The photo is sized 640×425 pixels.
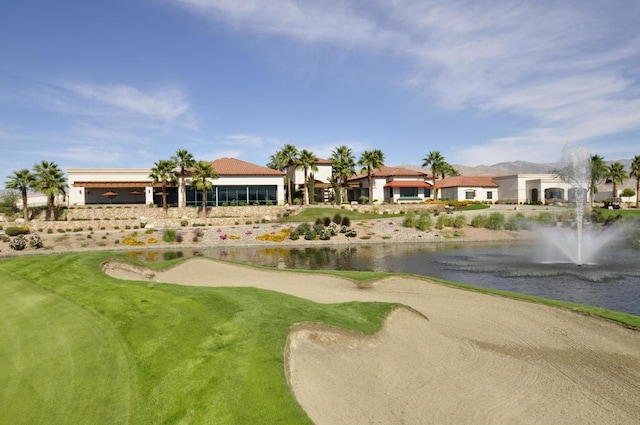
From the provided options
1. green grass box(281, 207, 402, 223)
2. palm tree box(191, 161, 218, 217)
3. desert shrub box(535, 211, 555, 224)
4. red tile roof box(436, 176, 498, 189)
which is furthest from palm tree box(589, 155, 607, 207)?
palm tree box(191, 161, 218, 217)

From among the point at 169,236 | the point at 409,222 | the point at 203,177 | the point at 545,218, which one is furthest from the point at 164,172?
the point at 545,218

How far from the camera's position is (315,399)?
7.86 meters

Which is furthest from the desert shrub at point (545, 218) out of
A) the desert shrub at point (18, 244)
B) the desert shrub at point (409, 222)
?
the desert shrub at point (18, 244)

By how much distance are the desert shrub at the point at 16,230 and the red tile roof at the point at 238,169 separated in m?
29.1

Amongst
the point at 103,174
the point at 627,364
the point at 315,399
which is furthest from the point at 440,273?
the point at 103,174

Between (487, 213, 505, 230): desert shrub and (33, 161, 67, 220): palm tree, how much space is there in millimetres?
62229

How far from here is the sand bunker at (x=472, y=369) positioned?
26.8 ft

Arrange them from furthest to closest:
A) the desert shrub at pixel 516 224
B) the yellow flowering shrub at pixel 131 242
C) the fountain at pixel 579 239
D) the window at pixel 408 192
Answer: the window at pixel 408 192, the desert shrub at pixel 516 224, the yellow flowering shrub at pixel 131 242, the fountain at pixel 579 239

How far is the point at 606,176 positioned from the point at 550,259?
198 ft

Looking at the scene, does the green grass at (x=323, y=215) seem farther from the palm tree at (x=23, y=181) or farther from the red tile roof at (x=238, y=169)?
the palm tree at (x=23, y=181)

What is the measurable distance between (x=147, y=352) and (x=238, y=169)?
6724 cm

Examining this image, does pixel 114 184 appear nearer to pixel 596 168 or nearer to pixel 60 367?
pixel 60 367

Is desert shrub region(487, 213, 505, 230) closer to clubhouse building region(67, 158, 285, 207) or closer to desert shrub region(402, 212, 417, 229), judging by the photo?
desert shrub region(402, 212, 417, 229)

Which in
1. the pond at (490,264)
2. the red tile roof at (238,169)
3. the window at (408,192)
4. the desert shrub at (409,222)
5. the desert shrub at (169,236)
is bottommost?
the pond at (490,264)
